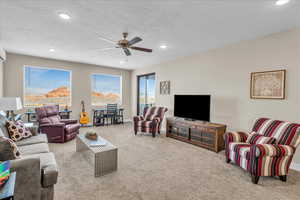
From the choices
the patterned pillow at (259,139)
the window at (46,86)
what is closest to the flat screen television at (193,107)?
the patterned pillow at (259,139)

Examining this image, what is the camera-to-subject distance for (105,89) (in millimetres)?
6859

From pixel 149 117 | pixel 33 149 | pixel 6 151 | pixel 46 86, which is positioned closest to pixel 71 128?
pixel 33 149

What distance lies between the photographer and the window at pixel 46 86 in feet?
16.9

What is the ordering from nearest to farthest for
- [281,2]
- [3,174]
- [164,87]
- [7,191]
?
[7,191], [3,174], [281,2], [164,87]

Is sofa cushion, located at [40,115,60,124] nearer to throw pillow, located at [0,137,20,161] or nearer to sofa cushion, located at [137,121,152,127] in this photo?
sofa cushion, located at [137,121,152,127]

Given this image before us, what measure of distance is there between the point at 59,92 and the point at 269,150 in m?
6.43

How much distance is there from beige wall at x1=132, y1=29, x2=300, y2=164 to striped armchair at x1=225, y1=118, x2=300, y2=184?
583mm

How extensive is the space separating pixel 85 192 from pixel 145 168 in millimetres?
1054

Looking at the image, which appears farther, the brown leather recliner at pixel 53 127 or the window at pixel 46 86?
the window at pixel 46 86

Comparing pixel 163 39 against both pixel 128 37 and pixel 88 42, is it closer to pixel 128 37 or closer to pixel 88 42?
pixel 128 37

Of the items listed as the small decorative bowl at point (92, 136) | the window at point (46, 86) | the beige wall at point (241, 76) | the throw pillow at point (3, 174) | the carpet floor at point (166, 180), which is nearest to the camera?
the throw pillow at point (3, 174)

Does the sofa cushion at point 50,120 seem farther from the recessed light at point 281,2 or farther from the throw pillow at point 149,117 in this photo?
the recessed light at point 281,2

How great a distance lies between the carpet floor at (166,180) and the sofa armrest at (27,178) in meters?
0.54

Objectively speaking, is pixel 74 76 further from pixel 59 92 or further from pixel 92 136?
pixel 92 136
